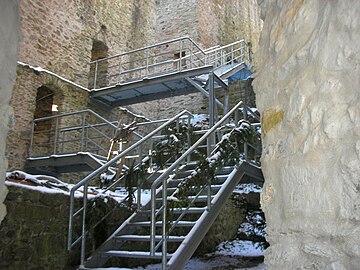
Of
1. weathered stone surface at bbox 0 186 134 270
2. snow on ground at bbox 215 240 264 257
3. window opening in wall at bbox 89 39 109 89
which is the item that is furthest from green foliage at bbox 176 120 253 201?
window opening in wall at bbox 89 39 109 89

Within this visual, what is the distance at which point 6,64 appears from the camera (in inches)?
73.0

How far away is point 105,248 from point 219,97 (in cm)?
896

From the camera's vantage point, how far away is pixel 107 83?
11.7 m

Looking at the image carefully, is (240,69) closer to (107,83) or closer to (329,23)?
(107,83)

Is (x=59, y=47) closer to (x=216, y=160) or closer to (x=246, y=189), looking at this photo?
(x=246, y=189)

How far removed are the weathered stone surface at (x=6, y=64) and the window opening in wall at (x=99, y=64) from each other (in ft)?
31.6

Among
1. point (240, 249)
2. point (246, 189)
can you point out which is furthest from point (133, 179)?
point (246, 189)

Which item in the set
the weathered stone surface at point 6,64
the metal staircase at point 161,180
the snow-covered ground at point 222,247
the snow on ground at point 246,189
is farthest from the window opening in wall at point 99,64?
the weathered stone surface at point 6,64

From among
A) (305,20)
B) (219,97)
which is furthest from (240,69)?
(305,20)

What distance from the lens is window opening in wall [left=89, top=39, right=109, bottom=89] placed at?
38.0ft

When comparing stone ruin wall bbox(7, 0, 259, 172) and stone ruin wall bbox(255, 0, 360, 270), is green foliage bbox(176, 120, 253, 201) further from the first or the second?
stone ruin wall bbox(7, 0, 259, 172)

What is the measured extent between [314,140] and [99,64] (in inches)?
438

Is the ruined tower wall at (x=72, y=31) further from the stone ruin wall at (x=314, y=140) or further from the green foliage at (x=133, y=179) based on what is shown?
the stone ruin wall at (x=314, y=140)

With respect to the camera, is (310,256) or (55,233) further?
(55,233)
